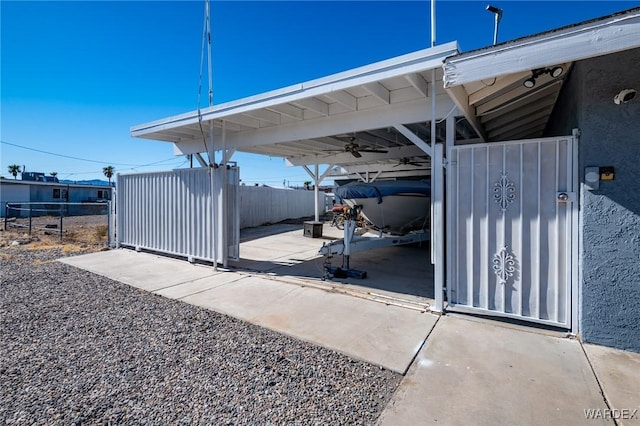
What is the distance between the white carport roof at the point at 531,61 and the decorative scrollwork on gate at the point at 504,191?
103cm

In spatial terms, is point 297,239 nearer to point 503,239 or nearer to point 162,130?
point 162,130

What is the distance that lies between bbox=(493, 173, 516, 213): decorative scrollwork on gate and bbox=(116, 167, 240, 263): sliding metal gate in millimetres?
4862

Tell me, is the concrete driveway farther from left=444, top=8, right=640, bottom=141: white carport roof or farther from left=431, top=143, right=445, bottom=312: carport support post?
left=444, top=8, right=640, bottom=141: white carport roof

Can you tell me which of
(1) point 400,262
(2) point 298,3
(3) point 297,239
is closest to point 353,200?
(1) point 400,262

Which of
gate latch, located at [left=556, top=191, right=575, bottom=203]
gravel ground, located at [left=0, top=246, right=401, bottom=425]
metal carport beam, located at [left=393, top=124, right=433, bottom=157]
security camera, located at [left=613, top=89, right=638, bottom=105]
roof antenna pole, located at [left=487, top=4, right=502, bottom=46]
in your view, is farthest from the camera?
metal carport beam, located at [left=393, top=124, right=433, bottom=157]

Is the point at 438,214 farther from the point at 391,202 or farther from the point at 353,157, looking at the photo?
the point at 353,157

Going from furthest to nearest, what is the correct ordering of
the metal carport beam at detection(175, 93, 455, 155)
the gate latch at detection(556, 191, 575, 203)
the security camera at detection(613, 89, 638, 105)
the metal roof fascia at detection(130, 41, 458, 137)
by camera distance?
1. the metal carport beam at detection(175, 93, 455, 155)
2. the metal roof fascia at detection(130, 41, 458, 137)
3. the gate latch at detection(556, 191, 575, 203)
4. the security camera at detection(613, 89, 638, 105)

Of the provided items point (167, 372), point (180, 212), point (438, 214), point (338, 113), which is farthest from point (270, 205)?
point (167, 372)

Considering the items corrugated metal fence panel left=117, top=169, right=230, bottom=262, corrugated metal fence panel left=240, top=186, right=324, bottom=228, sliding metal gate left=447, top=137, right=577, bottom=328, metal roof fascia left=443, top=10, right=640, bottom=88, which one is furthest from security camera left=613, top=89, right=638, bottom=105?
corrugated metal fence panel left=240, top=186, right=324, bottom=228

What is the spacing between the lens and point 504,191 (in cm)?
344

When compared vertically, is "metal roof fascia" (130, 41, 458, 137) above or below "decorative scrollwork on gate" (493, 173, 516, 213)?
above

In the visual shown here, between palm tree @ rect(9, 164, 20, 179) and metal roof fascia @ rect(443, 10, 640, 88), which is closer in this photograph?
metal roof fascia @ rect(443, 10, 640, 88)

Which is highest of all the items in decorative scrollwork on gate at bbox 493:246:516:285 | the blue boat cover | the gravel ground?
the blue boat cover

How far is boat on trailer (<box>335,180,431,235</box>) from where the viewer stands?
7516 millimetres
